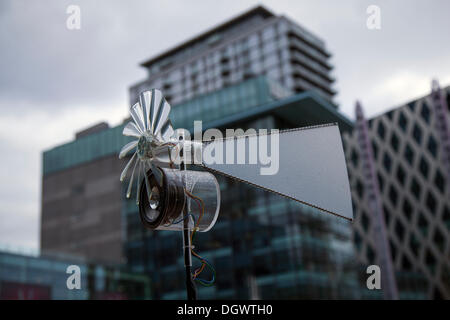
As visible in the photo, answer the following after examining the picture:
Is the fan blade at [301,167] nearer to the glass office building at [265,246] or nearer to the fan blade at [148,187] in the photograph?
the fan blade at [148,187]

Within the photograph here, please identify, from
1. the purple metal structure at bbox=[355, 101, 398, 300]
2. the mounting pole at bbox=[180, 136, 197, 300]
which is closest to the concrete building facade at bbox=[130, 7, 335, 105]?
the purple metal structure at bbox=[355, 101, 398, 300]

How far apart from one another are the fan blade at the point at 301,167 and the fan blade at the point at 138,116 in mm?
1803

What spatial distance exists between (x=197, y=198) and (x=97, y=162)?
6928cm

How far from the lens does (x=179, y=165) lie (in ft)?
22.9

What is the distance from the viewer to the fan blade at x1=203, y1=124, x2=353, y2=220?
19.7 ft

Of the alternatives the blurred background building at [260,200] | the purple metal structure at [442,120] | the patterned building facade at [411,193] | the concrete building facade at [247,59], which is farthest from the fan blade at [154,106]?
the concrete building facade at [247,59]

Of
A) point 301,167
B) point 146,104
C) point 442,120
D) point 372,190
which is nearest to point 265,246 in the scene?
point 372,190

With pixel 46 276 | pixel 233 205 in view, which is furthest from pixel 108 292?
pixel 233 205

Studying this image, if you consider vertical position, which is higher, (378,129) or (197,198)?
(378,129)

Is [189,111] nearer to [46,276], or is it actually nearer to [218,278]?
[218,278]

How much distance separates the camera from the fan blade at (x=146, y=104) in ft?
24.3

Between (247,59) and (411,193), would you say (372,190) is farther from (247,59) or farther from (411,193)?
(247,59)

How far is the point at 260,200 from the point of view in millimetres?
53312

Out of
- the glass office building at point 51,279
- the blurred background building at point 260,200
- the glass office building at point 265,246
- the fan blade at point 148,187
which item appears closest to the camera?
the fan blade at point 148,187
